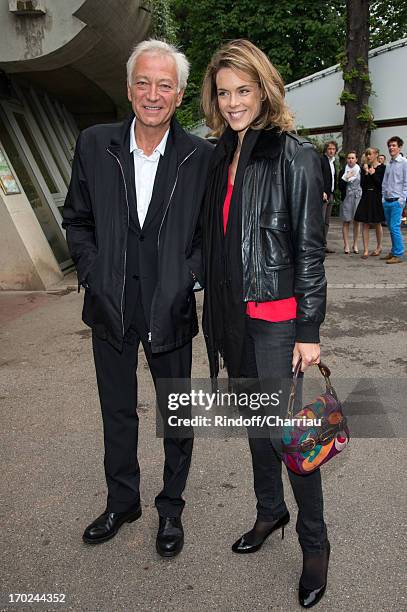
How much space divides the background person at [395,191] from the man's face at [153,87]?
7.65 m

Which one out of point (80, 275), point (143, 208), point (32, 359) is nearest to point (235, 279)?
point (143, 208)

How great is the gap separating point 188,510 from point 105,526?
45 centimetres

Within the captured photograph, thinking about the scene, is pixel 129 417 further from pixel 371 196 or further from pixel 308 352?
pixel 371 196

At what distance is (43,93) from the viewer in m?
12.4

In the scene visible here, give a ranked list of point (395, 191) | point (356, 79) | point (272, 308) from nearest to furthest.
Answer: point (272, 308)
point (395, 191)
point (356, 79)

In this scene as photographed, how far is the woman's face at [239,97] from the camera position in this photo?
2209 millimetres

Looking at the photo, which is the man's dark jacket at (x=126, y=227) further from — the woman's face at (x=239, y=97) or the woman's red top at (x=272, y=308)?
the woman's face at (x=239, y=97)

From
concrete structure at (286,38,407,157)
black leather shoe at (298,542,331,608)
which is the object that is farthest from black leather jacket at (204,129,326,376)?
concrete structure at (286,38,407,157)

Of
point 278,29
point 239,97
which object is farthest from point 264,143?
point 278,29

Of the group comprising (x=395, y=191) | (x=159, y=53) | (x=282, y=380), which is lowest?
(x=282, y=380)

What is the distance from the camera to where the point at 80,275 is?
264 cm

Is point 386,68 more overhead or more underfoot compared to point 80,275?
more overhead

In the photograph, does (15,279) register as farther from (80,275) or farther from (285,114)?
(285,114)

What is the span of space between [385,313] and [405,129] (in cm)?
1095
